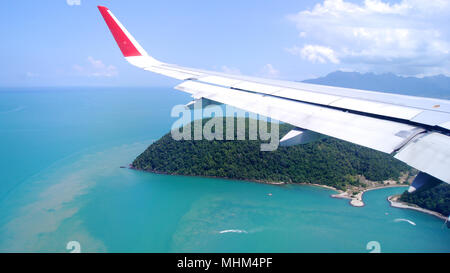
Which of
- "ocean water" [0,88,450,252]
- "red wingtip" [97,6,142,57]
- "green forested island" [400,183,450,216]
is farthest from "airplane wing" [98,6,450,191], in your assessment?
"green forested island" [400,183,450,216]

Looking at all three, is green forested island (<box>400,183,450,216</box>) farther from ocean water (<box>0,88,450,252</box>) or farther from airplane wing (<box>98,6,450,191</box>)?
airplane wing (<box>98,6,450,191</box>)

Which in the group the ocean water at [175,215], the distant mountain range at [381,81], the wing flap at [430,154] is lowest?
the ocean water at [175,215]

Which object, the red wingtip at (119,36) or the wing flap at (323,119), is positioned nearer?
the wing flap at (323,119)

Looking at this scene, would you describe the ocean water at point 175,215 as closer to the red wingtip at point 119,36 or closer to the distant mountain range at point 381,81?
the red wingtip at point 119,36

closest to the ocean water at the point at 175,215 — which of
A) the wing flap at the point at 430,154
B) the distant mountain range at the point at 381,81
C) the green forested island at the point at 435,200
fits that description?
the green forested island at the point at 435,200

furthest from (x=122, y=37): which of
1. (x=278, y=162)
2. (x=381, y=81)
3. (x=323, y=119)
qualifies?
(x=381, y=81)

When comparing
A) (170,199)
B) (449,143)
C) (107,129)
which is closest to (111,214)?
(170,199)

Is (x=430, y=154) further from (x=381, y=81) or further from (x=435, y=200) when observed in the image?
(x=381, y=81)
